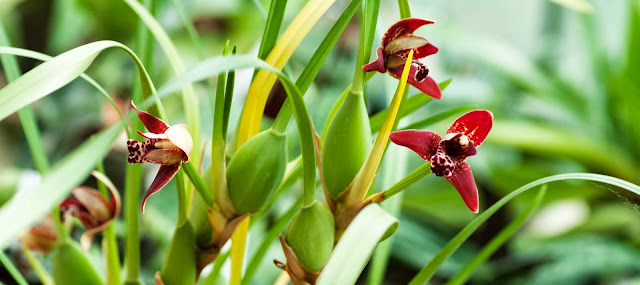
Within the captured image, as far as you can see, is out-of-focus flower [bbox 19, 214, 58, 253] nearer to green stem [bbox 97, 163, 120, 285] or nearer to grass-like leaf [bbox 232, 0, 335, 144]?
green stem [bbox 97, 163, 120, 285]

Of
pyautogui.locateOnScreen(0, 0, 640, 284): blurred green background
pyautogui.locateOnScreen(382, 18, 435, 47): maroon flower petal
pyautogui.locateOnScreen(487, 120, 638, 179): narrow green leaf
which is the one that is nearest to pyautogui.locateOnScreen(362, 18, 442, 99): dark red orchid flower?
pyautogui.locateOnScreen(382, 18, 435, 47): maroon flower petal

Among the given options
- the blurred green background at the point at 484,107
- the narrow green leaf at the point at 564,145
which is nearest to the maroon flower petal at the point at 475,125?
the blurred green background at the point at 484,107

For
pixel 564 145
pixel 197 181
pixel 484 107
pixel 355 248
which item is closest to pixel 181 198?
pixel 197 181

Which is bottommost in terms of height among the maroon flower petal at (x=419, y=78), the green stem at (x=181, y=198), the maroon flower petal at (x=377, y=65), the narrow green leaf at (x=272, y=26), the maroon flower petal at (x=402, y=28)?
the green stem at (x=181, y=198)

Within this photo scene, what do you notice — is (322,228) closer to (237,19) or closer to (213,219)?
(213,219)

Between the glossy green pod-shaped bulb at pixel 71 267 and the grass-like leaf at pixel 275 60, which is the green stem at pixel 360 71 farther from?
the glossy green pod-shaped bulb at pixel 71 267

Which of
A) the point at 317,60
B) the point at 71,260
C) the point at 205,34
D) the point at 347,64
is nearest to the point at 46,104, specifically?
the point at 205,34
